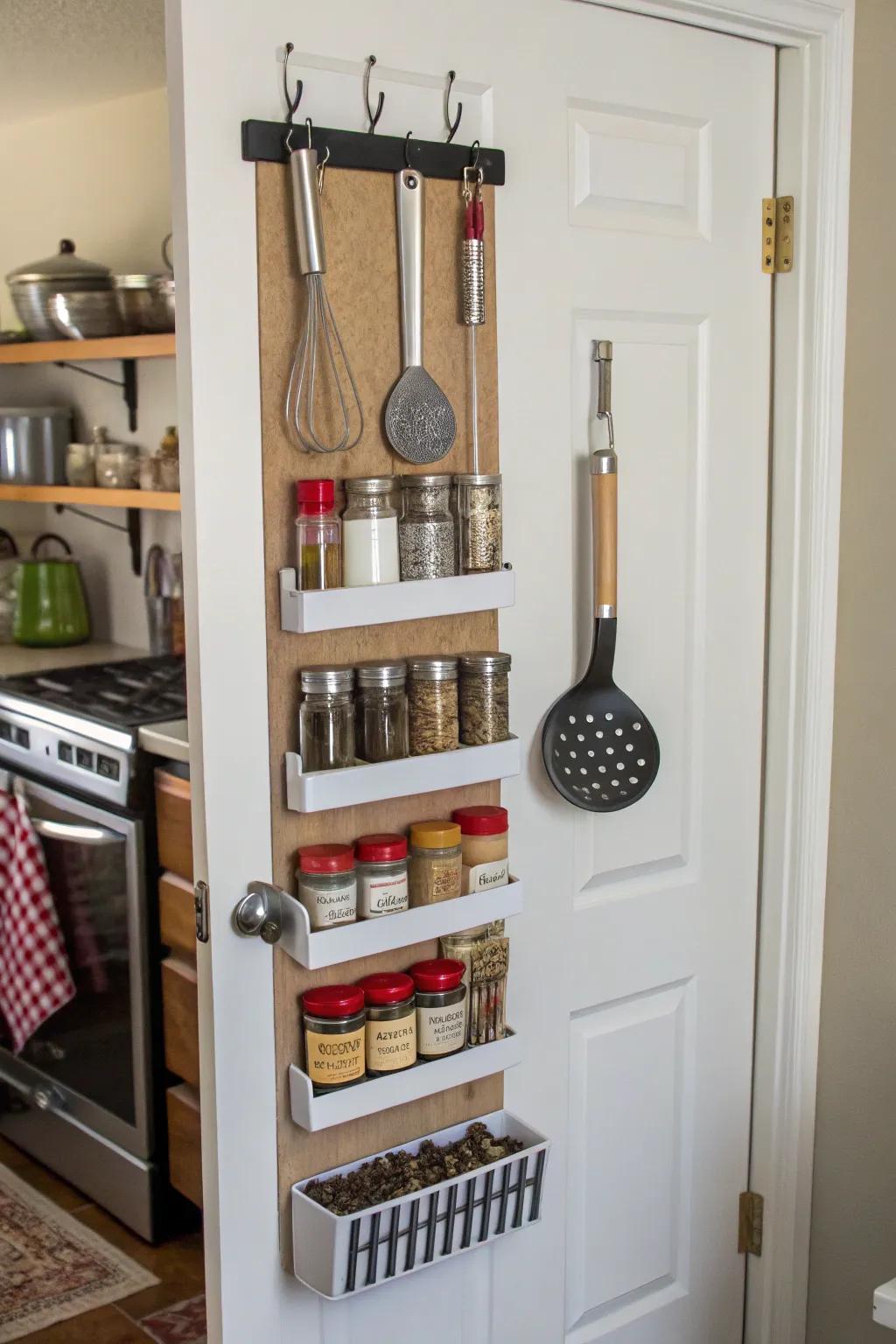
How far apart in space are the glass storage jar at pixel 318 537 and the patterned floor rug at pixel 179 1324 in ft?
5.29

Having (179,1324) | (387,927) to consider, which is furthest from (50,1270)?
(387,927)

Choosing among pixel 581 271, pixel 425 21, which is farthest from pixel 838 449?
pixel 425 21

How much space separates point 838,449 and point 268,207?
0.88 m

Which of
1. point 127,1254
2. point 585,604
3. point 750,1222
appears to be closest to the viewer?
point 585,604

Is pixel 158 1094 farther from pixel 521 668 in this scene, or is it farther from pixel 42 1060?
pixel 521 668

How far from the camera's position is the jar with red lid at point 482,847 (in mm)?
1583

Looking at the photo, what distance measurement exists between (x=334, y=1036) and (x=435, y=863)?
8.5 inches

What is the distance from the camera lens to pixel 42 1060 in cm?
296

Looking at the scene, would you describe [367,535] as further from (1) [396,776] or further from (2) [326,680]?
(1) [396,776]

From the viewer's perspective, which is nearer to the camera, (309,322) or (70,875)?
(309,322)

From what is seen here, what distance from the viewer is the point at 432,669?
59.7 inches

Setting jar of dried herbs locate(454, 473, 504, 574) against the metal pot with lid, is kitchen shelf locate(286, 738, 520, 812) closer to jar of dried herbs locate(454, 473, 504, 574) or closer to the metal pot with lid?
jar of dried herbs locate(454, 473, 504, 574)

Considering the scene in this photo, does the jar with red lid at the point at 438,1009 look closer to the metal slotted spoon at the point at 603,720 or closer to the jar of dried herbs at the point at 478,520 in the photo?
the metal slotted spoon at the point at 603,720

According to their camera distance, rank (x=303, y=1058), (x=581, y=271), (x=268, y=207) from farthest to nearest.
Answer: (x=581, y=271), (x=303, y=1058), (x=268, y=207)
